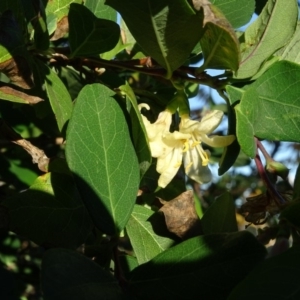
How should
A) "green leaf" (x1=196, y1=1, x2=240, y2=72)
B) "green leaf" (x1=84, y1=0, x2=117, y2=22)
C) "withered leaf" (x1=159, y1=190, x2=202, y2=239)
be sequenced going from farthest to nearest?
"green leaf" (x1=84, y1=0, x2=117, y2=22)
"withered leaf" (x1=159, y1=190, x2=202, y2=239)
"green leaf" (x1=196, y1=1, x2=240, y2=72)

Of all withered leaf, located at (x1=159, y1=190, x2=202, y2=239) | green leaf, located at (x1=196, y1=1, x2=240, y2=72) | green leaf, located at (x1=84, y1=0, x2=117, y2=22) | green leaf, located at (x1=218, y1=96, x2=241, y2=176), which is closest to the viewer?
green leaf, located at (x1=196, y1=1, x2=240, y2=72)

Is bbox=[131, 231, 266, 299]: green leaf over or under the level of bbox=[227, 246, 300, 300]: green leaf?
under

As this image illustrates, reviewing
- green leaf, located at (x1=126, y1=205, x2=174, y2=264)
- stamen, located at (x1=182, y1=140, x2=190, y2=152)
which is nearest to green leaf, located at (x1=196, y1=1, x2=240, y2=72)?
stamen, located at (x1=182, y1=140, x2=190, y2=152)

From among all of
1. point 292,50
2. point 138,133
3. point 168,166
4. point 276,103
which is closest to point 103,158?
point 138,133

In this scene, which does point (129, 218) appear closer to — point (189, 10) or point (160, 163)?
point (160, 163)

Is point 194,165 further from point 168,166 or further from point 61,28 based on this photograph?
point 61,28

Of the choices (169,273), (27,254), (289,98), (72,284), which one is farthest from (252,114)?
(27,254)

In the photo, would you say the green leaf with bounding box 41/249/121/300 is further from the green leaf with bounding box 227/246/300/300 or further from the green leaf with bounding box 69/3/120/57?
the green leaf with bounding box 69/3/120/57
